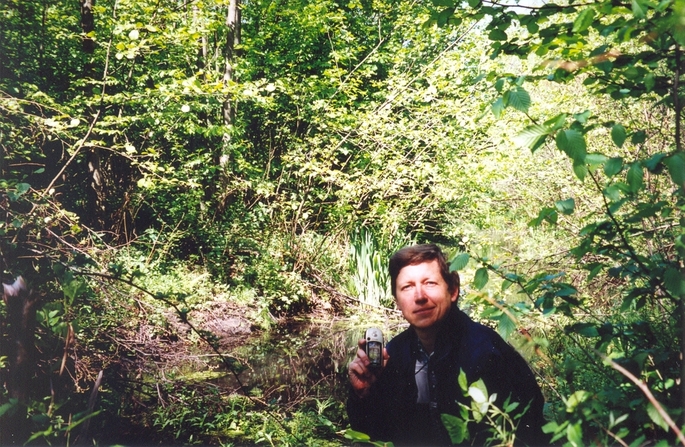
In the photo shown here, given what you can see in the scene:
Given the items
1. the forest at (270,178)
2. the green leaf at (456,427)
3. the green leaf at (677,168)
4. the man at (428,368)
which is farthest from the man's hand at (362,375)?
the forest at (270,178)

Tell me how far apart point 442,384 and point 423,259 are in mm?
546

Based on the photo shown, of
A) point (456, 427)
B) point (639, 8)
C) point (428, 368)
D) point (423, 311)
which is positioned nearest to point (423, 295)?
point (423, 311)

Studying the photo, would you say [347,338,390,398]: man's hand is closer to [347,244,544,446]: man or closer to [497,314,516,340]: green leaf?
[347,244,544,446]: man

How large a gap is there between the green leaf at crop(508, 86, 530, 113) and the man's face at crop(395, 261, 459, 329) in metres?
1.07

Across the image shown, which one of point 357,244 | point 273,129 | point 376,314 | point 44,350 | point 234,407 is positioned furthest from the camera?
point 273,129

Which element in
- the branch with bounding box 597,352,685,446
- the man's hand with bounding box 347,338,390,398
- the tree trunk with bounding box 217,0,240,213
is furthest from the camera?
the tree trunk with bounding box 217,0,240,213

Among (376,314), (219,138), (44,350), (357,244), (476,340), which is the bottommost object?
(376,314)

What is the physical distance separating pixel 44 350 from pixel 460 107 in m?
8.11

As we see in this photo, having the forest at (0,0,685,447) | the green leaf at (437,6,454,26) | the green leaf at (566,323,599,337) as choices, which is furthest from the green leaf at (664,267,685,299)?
the forest at (0,0,685,447)

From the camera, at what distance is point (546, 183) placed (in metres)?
6.52

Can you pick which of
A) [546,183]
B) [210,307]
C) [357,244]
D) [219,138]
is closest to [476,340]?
[546,183]

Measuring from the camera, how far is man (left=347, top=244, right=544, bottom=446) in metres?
1.84

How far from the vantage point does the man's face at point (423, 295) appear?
214cm

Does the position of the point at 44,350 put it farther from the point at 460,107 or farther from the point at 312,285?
the point at 460,107
